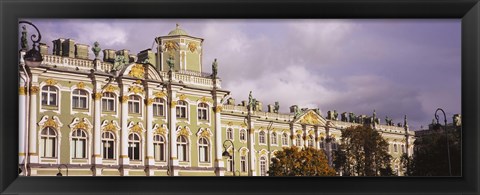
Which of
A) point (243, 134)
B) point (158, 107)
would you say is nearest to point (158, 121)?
point (158, 107)

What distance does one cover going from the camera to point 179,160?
7.90 m

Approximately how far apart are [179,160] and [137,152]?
2.32ft

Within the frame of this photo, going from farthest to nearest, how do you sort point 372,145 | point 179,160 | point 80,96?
point 80,96, point 179,160, point 372,145

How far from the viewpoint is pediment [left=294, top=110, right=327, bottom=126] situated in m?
6.52

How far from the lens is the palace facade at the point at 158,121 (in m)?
7.17

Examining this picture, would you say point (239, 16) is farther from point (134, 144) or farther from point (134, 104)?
point (134, 104)

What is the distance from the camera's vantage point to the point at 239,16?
98.3 inches

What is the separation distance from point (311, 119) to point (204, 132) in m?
1.83

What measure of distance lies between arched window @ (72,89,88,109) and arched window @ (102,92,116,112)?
240mm

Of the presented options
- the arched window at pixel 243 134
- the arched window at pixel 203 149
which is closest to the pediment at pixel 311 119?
the arched window at pixel 203 149

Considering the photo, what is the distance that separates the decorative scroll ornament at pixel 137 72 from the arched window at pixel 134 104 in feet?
0.93

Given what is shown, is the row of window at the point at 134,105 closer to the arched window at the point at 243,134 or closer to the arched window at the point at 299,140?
the arched window at the point at 243,134

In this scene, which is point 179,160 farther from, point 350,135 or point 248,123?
point 350,135

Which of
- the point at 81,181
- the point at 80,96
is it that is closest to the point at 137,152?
the point at 80,96
